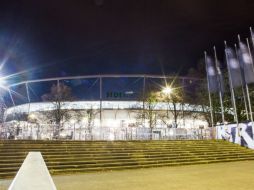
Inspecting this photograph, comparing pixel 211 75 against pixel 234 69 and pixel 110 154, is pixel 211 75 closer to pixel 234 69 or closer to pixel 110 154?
pixel 234 69

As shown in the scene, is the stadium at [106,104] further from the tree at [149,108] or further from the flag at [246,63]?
the flag at [246,63]

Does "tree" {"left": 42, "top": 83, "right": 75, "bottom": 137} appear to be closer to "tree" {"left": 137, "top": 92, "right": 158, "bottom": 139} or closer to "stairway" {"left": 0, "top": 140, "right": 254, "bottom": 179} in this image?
"tree" {"left": 137, "top": 92, "right": 158, "bottom": 139}

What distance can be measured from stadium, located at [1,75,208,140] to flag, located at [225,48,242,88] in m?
9.98

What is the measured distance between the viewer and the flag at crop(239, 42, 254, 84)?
2211 cm

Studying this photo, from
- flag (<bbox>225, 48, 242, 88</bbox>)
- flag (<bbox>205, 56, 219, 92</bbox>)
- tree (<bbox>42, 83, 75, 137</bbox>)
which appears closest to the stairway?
flag (<bbox>225, 48, 242, 88</bbox>)

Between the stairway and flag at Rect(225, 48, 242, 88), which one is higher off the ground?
flag at Rect(225, 48, 242, 88)

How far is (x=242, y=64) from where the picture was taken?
A: 77.5 feet

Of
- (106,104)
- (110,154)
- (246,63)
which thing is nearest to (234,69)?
(246,63)

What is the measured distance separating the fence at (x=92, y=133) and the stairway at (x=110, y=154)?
7911mm

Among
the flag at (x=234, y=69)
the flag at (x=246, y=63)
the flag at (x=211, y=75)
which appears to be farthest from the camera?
the flag at (x=211, y=75)

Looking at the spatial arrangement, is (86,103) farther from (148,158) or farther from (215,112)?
(148,158)

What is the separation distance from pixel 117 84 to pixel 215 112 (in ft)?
71.9

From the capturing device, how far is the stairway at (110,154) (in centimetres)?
1342

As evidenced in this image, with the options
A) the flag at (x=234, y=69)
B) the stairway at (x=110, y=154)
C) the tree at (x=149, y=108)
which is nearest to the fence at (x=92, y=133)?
the tree at (x=149, y=108)
